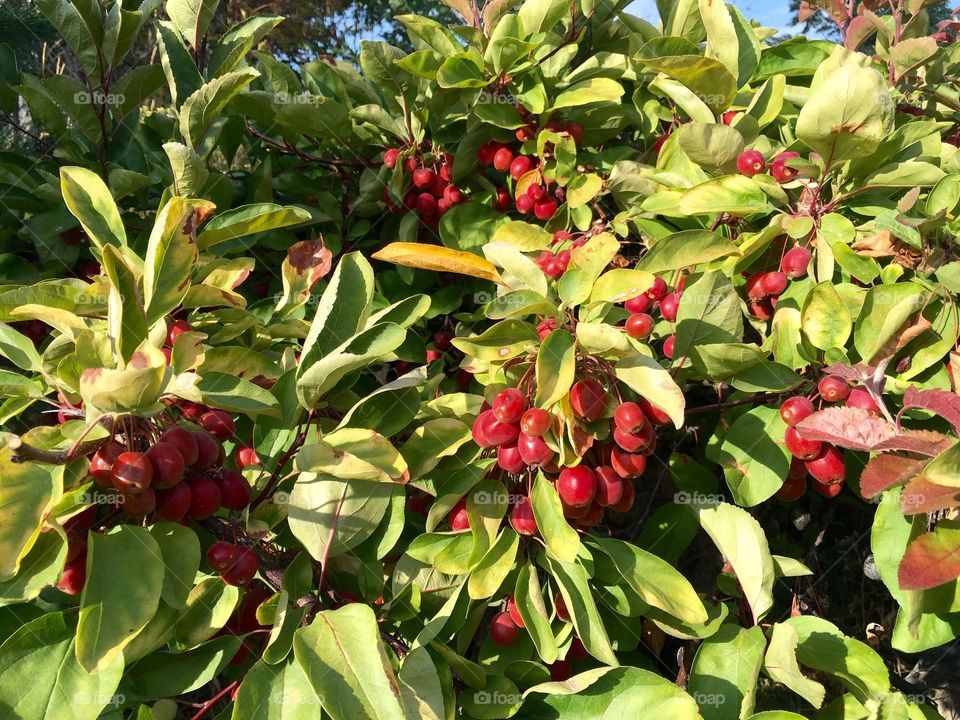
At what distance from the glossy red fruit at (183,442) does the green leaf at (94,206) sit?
0.33m

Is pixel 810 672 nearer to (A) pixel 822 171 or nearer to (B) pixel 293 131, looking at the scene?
(A) pixel 822 171

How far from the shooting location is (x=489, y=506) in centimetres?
109

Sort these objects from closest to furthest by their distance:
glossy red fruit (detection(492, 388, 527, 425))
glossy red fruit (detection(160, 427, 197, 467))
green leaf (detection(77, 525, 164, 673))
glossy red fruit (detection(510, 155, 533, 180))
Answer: green leaf (detection(77, 525, 164, 673)) < glossy red fruit (detection(160, 427, 197, 467)) < glossy red fruit (detection(492, 388, 527, 425)) < glossy red fruit (detection(510, 155, 533, 180))

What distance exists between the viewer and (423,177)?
165cm

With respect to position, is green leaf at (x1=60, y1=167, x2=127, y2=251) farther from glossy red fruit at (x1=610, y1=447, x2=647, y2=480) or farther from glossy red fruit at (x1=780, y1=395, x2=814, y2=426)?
glossy red fruit at (x1=780, y1=395, x2=814, y2=426)

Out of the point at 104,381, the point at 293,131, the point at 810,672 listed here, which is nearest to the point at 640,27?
the point at 293,131

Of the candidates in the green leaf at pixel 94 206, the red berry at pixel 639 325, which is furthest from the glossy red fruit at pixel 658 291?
the green leaf at pixel 94 206

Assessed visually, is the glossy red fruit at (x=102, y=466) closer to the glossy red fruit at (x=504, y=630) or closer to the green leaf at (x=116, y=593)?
the green leaf at (x=116, y=593)

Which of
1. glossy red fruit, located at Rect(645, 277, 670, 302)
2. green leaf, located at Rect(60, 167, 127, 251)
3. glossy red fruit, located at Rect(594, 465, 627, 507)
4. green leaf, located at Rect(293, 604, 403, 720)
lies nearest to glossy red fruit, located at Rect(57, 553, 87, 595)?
green leaf, located at Rect(293, 604, 403, 720)

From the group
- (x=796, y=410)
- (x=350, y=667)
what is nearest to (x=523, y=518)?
(x=350, y=667)

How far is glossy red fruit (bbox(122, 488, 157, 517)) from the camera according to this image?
33.1 inches

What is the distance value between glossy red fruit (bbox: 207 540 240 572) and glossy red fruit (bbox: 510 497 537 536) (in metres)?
0.38

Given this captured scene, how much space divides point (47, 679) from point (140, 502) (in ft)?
0.81

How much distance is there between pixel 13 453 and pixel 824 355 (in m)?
1.06
